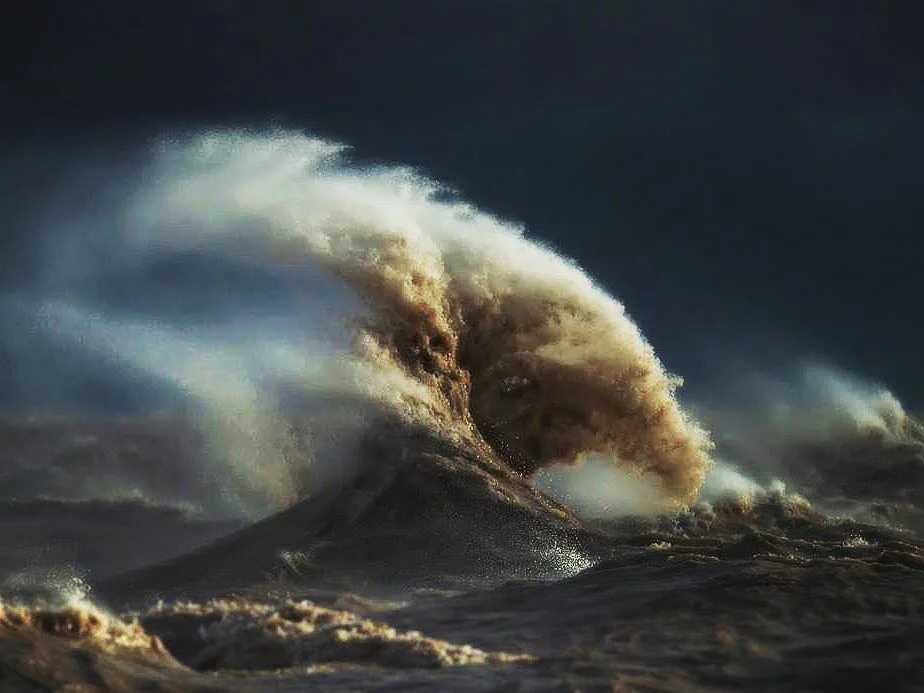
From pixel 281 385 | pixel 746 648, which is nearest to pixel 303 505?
pixel 281 385

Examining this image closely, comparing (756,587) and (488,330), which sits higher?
(488,330)

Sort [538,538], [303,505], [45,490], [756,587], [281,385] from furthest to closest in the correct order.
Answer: [45,490] → [281,385] → [303,505] → [538,538] → [756,587]

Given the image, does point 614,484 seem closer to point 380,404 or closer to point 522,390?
point 522,390

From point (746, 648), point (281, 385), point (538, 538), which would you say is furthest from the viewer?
point (281, 385)

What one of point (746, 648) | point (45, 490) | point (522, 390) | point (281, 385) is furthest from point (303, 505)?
point (45, 490)

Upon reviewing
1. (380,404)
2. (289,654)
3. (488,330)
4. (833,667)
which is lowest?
(289,654)

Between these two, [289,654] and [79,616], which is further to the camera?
[289,654]
